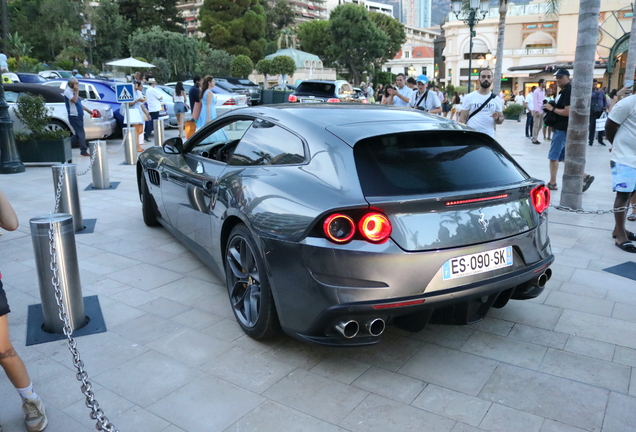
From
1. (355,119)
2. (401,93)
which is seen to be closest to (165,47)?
(401,93)

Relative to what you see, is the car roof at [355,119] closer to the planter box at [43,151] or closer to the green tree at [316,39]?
the planter box at [43,151]

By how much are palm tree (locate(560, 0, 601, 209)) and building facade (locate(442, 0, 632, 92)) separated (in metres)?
45.2

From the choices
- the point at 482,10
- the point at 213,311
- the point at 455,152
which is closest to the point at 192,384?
the point at 213,311

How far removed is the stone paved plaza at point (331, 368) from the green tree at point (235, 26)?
58.2m

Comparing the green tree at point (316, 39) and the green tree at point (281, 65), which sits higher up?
the green tree at point (316, 39)

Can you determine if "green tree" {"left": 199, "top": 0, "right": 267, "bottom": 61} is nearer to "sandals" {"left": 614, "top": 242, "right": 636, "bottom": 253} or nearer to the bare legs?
"sandals" {"left": 614, "top": 242, "right": 636, "bottom": 253}

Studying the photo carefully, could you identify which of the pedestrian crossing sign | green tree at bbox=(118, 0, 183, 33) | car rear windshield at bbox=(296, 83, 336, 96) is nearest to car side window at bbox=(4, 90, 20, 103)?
the pedestrian crossing sign

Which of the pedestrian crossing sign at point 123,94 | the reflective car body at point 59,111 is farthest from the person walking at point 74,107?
the pedestrian crossing sign at point 123,94

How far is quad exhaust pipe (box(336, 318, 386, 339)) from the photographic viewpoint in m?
2.98

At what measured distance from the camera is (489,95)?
26.1 feet

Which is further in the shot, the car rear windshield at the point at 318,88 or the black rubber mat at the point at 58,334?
the car rear windshield at the point at 318,88

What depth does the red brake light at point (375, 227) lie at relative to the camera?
292cm

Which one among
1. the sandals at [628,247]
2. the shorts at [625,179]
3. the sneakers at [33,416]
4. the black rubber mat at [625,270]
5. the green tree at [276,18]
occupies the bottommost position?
the black rubber mat at [625,270]

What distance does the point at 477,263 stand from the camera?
310cm
